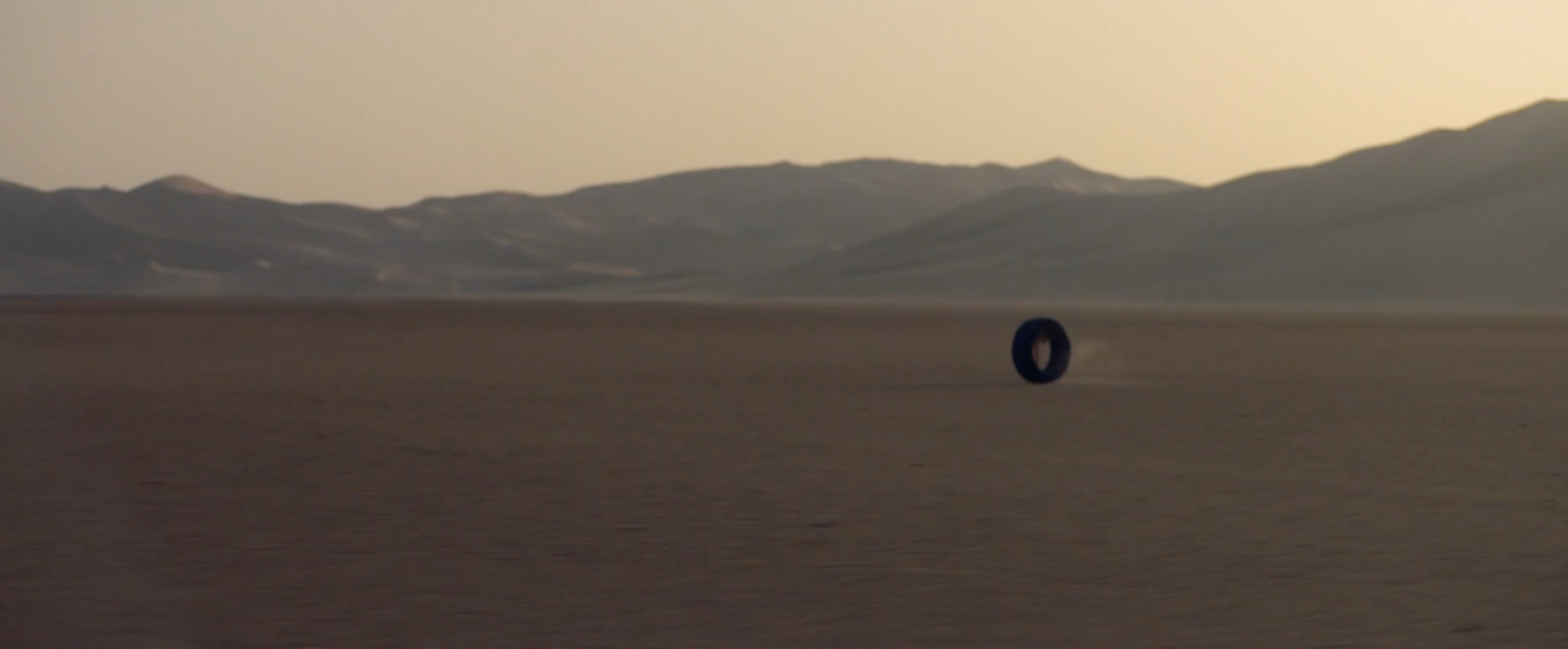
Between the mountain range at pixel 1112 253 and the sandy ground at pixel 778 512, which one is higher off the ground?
the mountain range at pixel 1112 253

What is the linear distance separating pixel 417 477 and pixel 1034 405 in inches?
351

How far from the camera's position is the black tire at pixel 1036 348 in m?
24.7

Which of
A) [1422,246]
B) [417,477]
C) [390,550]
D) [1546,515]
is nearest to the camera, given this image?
[390,550]

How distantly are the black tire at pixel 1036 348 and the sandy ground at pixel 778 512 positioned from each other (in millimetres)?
441

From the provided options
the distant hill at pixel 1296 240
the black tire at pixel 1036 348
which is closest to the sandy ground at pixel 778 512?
the black tire at pixel 1036 348

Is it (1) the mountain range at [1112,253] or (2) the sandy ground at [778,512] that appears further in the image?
(1) the mountain range at [1112,253]

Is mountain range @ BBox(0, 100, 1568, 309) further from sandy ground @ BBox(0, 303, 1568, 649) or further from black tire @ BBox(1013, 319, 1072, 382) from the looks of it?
sandy ground @ BBox(0, 303, 1568, 649)

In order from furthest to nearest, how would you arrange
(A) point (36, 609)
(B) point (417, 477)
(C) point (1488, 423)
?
Result: 1. (C) point (1488, 423)
2. (B) point (417, 477)
3. (A) point (36, 609)

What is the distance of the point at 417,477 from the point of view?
13.6m

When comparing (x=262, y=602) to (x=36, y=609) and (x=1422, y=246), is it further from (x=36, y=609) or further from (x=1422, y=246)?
(x=1422, y=246)

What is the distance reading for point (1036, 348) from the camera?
82.5 feet

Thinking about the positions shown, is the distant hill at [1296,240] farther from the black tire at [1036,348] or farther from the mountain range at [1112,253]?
the black tire at [1036,348]

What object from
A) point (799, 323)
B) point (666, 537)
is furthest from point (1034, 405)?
point (799, 323)

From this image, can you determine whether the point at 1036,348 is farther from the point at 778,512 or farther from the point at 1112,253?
the point at 1112,253
